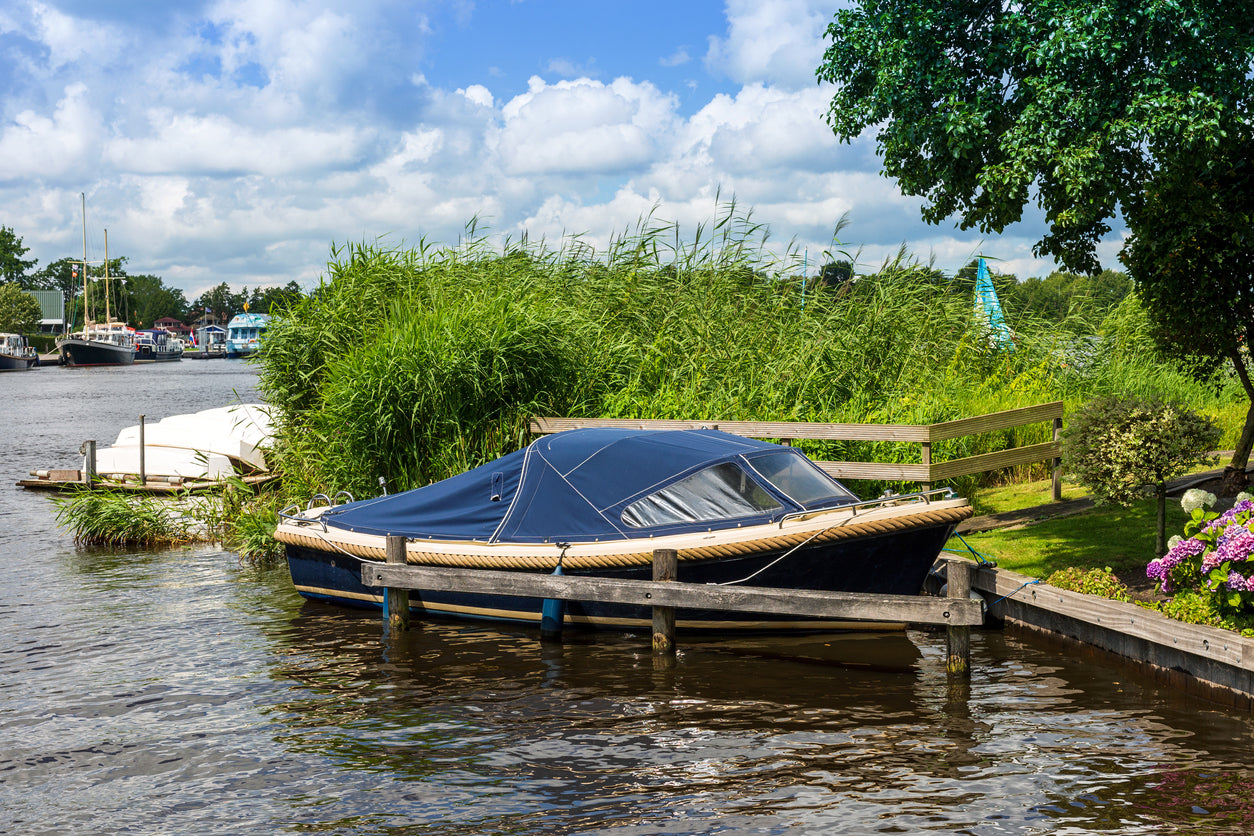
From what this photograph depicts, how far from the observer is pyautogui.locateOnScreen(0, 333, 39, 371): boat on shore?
109 metres

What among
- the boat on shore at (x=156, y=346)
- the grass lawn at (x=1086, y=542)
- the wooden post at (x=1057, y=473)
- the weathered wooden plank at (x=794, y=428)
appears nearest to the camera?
the grass lawn at (x=1086, y=542)

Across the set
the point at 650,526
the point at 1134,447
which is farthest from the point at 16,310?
the point at 1134,447

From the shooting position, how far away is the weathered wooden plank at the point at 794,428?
495 inches

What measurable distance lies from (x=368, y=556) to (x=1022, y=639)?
6.60 metres

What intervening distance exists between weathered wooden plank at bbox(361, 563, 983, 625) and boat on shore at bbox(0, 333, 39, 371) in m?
114

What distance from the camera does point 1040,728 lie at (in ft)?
25.9

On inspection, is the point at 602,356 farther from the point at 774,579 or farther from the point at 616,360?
the point at 774,579

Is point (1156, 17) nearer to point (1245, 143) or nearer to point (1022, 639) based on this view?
point (1245, 143)

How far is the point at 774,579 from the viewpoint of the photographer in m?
9.87

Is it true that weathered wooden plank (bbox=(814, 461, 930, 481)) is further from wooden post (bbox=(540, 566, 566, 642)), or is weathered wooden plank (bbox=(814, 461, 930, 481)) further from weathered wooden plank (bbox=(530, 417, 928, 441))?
wooden post (bbox=(540, 566, 566, 642))

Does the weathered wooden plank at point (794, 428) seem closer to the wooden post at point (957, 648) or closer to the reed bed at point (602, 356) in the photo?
the reed bed at point (602, 356)

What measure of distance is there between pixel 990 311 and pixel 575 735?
12.7 m

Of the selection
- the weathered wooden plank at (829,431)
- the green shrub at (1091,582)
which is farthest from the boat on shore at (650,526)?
the weathered wooden plank at (829,431)

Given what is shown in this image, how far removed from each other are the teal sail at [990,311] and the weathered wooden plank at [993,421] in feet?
10.9
